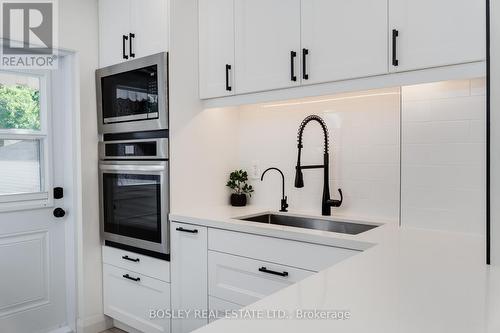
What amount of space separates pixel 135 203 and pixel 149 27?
3.72 ft

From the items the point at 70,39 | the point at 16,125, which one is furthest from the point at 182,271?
the point at 70,39

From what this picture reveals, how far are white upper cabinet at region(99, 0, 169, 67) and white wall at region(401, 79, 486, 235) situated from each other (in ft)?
4.91

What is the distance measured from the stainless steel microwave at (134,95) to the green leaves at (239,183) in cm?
63

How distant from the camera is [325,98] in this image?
2.42 metres

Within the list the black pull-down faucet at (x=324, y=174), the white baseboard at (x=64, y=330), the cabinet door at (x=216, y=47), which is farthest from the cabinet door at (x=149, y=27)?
the white baseboard at (x=64, y=330)

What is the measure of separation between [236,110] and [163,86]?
658mm

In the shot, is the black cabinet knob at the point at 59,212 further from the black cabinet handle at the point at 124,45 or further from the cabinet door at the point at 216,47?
the cabinet door at the point at 216,47

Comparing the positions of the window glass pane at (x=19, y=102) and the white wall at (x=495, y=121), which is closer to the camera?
the white wall at (x=495, y=121)

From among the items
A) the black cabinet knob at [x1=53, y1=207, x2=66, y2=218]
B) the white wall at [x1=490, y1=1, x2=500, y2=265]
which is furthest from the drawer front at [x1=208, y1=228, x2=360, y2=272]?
the black cabinet knob at [x1=53, y1=207, x2=66, y2=218]

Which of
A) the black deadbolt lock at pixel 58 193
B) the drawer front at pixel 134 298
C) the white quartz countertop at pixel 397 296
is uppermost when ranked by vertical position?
the black deadbolt lock at pixel 58 193

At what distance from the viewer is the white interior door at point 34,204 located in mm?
2516

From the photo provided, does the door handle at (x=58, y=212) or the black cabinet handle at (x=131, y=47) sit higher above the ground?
the black cabinet handle at (x=131, y=47)

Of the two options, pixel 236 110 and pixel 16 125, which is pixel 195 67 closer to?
pixel 236 110

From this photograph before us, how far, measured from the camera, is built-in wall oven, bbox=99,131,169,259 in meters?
2.42
